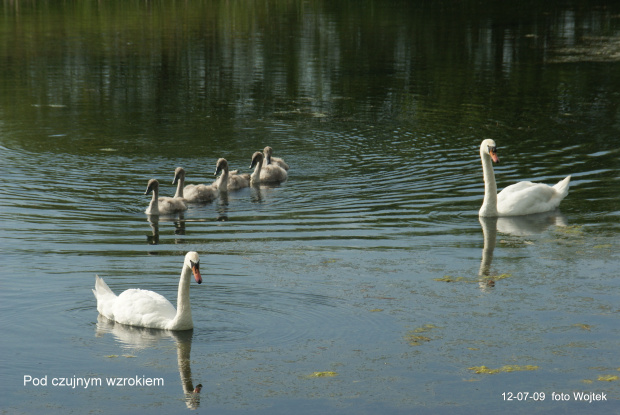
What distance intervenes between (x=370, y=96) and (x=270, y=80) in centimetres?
479

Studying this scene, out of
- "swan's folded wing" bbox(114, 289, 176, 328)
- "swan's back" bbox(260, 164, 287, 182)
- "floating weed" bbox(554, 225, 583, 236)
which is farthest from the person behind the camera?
"swan's back" bbox(260, 164, 287, 182)

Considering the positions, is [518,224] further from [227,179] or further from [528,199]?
[227,179]

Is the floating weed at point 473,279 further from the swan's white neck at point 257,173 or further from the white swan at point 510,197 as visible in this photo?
the swan's white neck at point 257,173

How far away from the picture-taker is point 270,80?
33469mm

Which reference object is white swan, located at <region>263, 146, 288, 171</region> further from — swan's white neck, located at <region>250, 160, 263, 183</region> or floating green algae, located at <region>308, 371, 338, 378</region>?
floating green algae, located at <region>308, 371, 338, 378</region>

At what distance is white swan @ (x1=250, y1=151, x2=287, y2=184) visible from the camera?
20.1 m

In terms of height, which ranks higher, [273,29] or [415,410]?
[273,29]

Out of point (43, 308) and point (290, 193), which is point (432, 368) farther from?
point (290, 193)

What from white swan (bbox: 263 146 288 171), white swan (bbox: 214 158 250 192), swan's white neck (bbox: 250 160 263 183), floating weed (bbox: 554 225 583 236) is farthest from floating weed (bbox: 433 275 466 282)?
white swan (bbox: 263 146 288 171)

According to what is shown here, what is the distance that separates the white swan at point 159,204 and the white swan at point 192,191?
61 centimetres

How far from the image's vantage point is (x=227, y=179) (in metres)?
19.3

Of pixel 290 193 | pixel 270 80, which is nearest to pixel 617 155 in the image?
pixel 290 193

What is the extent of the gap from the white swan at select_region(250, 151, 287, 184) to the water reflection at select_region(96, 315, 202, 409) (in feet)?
29.4

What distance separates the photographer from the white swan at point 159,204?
Result: 17.3m
